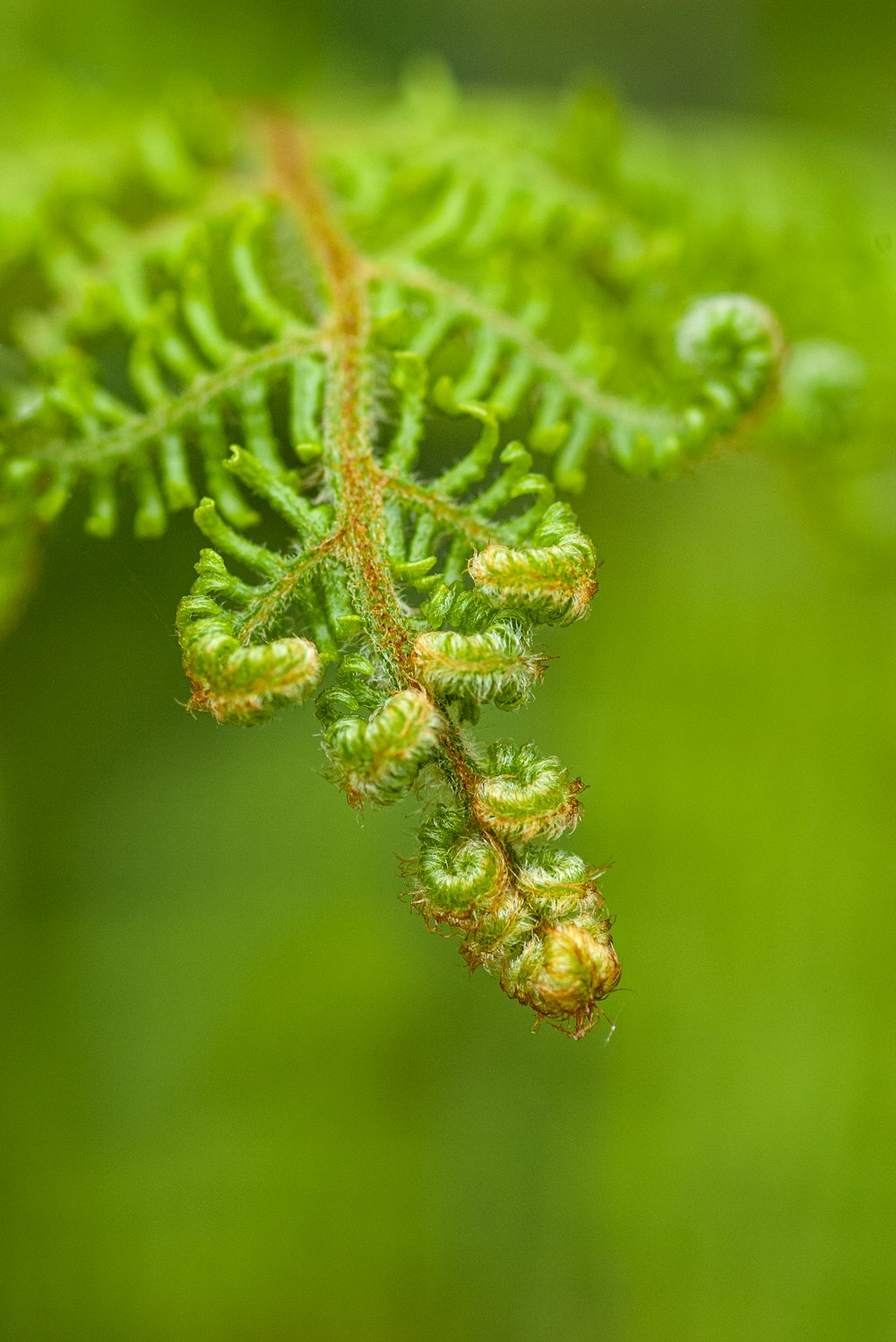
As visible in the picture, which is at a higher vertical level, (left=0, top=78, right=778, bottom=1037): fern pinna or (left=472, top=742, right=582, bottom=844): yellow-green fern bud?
(left=0, top=78, right=778, bottom=1037): fern pinna

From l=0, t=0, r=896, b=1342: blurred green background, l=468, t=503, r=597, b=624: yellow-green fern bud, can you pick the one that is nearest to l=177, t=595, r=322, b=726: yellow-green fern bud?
l=468, t=503, r=597, b=624: yellow-green fern bud

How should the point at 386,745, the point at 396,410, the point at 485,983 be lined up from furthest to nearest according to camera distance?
1. the point at 485,983
2. the point at 396,410
3. the point at 386,745

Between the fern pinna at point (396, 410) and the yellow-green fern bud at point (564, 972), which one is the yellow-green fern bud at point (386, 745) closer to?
the fern pinna at point (396, 410)

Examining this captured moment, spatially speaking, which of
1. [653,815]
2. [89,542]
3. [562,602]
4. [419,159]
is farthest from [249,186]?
[653,815]

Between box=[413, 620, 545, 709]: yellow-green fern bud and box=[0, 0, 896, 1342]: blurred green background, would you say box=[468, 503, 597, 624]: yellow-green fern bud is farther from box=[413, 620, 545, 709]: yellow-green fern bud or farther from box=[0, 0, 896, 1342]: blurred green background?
box=[0, 0, 896, 1342]: blurred green background

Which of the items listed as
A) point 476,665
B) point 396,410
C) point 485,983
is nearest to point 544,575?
point 476,665

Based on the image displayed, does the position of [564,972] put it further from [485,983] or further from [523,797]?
[485,983]
